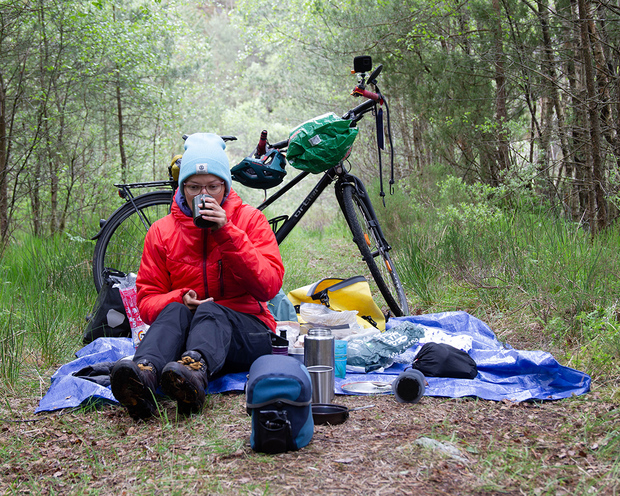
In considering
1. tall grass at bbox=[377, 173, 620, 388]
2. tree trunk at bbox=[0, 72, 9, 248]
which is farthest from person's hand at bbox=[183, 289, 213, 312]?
tree trunk at bbox=[0, 72, 9, 248]

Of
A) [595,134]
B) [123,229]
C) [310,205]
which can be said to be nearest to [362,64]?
[310,205]

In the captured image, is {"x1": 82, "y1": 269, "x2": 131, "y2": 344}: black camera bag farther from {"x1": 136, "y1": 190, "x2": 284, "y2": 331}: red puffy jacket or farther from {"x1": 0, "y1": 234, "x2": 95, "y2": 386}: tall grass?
{"x1": 136, "y1": 190, "x2": 284, "y2": 331}: red puffy jacket

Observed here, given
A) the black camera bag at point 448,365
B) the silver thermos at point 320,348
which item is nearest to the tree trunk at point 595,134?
the black camera bag at point 448,365

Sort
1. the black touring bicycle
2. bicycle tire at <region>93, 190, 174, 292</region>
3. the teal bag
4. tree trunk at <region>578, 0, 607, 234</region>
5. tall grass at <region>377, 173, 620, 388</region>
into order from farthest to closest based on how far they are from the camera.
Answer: tree trunk at <region>578, 0, 607, 234</region>, bicycle tire at <region>93, 190, 174, 292</region>, the black touring bicycle, tall grass at <region>377, 173, 620, 388</region>, the teal bag

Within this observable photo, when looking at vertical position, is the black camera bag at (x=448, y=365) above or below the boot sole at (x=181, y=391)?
below

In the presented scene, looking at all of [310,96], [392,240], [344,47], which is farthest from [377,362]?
[310,96]

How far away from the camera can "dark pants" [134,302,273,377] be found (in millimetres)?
2197

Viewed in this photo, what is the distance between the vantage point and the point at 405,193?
758cm

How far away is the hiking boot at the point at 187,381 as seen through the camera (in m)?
2.00

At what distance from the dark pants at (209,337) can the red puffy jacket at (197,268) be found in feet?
0.35

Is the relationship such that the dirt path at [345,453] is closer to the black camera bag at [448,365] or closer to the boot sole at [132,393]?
the boot sole at [132,393]

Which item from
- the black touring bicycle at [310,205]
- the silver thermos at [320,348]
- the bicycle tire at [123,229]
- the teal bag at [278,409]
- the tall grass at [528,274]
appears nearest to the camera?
the teal bag at [278,409]

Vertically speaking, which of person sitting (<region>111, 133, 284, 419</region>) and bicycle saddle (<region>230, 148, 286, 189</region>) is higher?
bicycle saddle (<region>230, 148, 286, 189</region>)

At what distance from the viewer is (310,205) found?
12.5 feet
